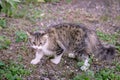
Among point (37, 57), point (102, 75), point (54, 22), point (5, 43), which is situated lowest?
point (102, 75)

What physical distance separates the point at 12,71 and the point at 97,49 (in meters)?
1.48

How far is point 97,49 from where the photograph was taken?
15.3 ft

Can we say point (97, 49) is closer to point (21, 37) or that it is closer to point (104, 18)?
point (21, 37)

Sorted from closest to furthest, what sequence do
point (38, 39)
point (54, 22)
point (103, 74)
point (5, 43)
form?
point (38, 39)
point (103, 74)
point (5, 43)
point (54, 22)

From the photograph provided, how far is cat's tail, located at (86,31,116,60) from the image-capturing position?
4.60 m

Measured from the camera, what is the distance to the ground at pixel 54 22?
4.47m

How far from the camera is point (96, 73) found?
14.5ft

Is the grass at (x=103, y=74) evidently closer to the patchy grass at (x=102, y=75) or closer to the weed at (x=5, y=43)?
the patchy grass at (x=102, y=75)

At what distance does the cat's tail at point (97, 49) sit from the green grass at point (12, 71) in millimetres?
1144

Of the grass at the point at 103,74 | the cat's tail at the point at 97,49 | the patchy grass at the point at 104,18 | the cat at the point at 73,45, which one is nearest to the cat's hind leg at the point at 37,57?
the cat at the point at 73,45

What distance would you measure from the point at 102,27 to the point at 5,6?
135 inches

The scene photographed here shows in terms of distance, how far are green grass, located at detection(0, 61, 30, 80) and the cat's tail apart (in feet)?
3.75

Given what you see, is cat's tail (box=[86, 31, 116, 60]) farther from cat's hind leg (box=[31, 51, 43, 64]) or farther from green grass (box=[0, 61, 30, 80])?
green grass (box=[0, 61, 30, 80])

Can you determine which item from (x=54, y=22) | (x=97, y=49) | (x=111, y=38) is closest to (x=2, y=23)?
(x=54, y=22)
